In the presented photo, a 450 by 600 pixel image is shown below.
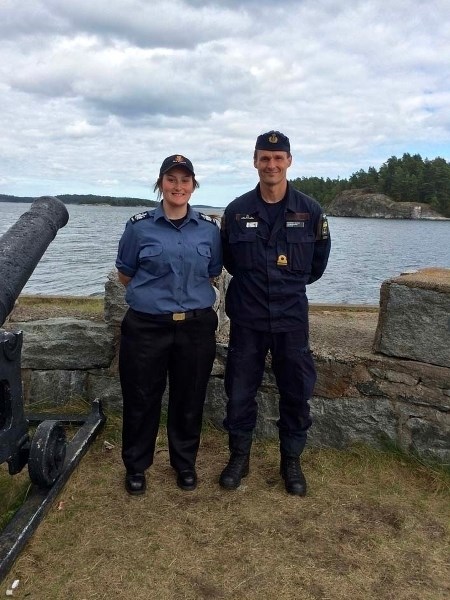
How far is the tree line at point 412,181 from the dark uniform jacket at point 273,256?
87.7 m

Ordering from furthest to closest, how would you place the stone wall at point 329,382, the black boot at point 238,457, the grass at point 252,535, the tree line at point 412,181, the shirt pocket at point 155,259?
1. the tree line at point 412,181
2. the stone wall at point 329,382
3. the black boot at point 238,457
4. the shirt pocket at point 155,259
5. the grass at point 252,535

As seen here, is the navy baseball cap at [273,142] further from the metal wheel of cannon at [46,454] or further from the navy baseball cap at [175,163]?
the metal wheel of cannon at [46,454]

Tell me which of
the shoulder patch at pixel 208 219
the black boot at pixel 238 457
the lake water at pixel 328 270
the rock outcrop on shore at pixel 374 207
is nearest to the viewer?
the shoulder patch at pixel 208 219

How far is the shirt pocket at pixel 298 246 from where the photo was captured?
11.9 feet

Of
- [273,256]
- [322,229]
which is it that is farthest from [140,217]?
[322,229]

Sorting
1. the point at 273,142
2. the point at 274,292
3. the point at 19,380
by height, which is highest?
the point at 273,142

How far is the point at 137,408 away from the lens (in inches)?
146

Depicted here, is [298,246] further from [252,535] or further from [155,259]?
[252,535]

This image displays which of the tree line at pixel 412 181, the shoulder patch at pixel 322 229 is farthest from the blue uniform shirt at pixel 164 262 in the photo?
the tree line at pixel 412 181

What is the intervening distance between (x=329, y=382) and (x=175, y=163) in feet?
6.30

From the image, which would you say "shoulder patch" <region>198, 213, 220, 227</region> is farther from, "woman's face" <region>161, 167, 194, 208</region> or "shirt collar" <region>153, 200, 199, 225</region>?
"woman's face" <region>161, 167, 194, 208</region>

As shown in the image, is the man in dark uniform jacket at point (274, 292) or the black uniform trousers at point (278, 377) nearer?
the man in dark uniform jacket at point (274, 292)

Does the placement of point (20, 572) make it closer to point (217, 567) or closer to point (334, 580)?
point (217, 567)

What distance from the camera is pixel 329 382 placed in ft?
13.8
